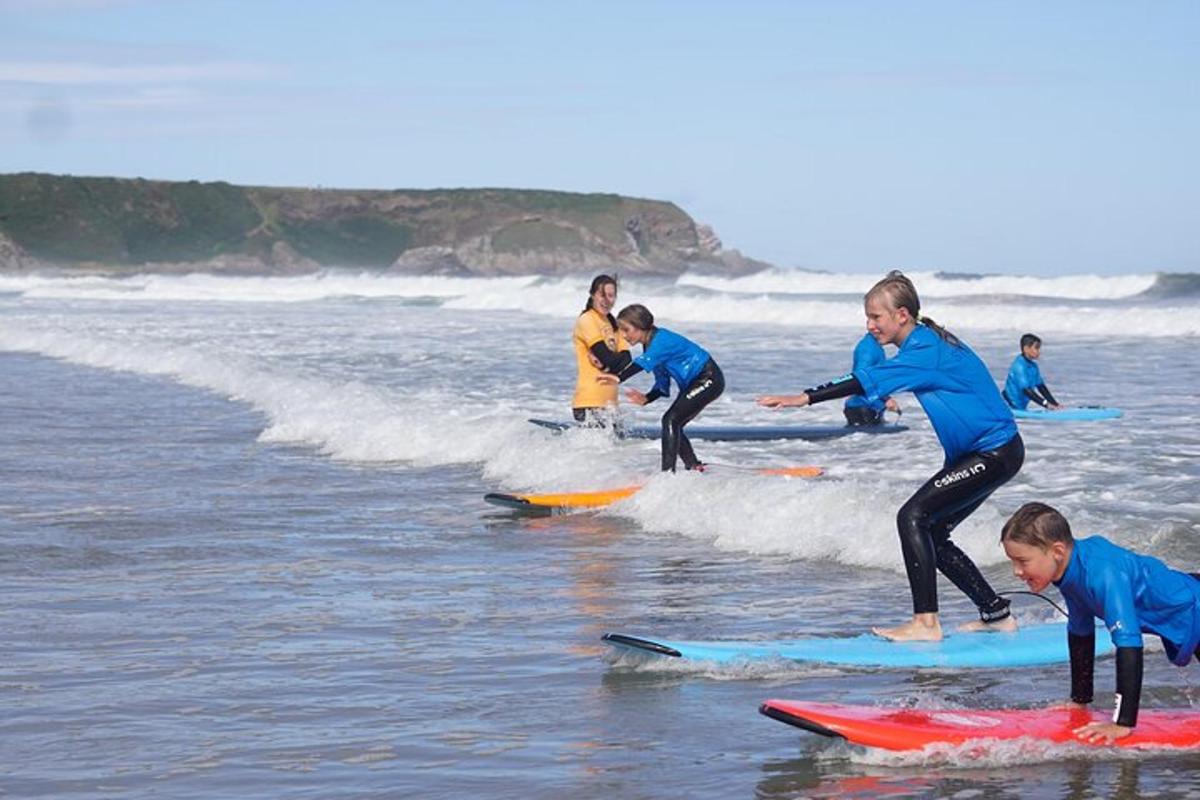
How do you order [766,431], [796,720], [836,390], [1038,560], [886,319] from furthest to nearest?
[766,431], [836,390], [886,319], [796,720], [1038,560]

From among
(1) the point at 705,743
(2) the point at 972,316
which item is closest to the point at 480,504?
(1) the point at 705,743

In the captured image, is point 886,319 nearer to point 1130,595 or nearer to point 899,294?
point 899,294

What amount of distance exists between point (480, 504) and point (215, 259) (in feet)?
401

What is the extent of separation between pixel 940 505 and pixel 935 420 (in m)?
0.36

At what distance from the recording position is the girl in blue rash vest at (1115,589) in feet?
19.2

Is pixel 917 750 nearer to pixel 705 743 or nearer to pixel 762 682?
pixel 705 743

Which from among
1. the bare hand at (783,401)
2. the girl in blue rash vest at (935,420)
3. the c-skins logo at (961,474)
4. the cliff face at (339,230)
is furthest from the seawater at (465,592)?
the cliff face at (339,230)

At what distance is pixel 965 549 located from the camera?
10.3 metres

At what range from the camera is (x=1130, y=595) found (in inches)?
233

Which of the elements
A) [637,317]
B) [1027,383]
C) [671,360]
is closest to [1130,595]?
[637,317]

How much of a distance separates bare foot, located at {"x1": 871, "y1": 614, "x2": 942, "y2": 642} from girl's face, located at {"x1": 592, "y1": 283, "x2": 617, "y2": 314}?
5798 mm

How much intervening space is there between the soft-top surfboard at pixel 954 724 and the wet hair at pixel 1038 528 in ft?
2.30

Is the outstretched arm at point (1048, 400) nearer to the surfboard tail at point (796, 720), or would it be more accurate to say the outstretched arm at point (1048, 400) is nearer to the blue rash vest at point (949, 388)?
the blue rash vest at point (949, 388)

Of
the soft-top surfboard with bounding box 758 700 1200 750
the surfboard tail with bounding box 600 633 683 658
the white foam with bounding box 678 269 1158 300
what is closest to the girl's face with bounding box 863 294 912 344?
the surfboard tail with bounding box 600 633 683 658
